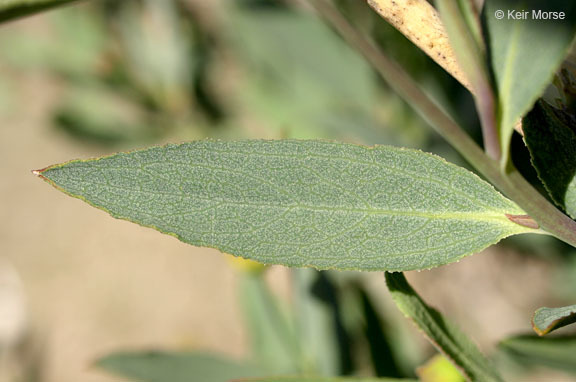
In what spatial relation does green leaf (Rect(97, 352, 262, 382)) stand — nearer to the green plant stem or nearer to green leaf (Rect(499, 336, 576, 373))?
green leaf (Rect(499, 336, 576, 373))

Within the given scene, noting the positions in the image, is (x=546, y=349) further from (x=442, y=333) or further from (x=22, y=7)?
(x=22, y=7)

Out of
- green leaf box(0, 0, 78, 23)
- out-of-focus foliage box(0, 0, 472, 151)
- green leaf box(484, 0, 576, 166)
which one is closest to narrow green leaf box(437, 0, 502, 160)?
green leaf box(484, 0, 576, 166)

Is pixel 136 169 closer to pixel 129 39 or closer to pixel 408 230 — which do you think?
pixel 408 230

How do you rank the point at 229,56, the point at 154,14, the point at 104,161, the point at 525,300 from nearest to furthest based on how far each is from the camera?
the point at 104,161, the point at 525,300, the point at 154,14, the point at 229,56

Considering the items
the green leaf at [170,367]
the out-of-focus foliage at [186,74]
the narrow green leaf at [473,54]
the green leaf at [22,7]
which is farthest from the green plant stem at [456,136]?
the out-of-focus foliage at [186,74]

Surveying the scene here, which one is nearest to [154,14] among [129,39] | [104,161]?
[129,39]

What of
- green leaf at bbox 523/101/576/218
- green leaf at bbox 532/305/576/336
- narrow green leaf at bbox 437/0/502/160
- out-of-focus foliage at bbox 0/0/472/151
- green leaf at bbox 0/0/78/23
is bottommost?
green leaf at bbox 532/305/576/336
